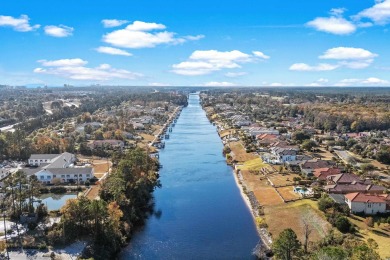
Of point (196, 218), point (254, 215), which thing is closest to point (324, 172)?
point (254, 215)

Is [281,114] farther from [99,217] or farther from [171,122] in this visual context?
[99,217]

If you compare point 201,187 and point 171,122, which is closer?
point 201,187

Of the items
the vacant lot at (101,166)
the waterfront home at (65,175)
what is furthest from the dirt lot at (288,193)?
the vacant lot at (101,166)

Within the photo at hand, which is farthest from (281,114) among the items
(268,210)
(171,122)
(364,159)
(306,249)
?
(306,249)

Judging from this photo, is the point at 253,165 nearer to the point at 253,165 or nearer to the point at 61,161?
the point at 253,165

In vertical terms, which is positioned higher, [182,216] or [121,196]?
[121,196]

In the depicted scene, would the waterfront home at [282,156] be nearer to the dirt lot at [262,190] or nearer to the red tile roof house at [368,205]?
the dirt lot at [262,190]
